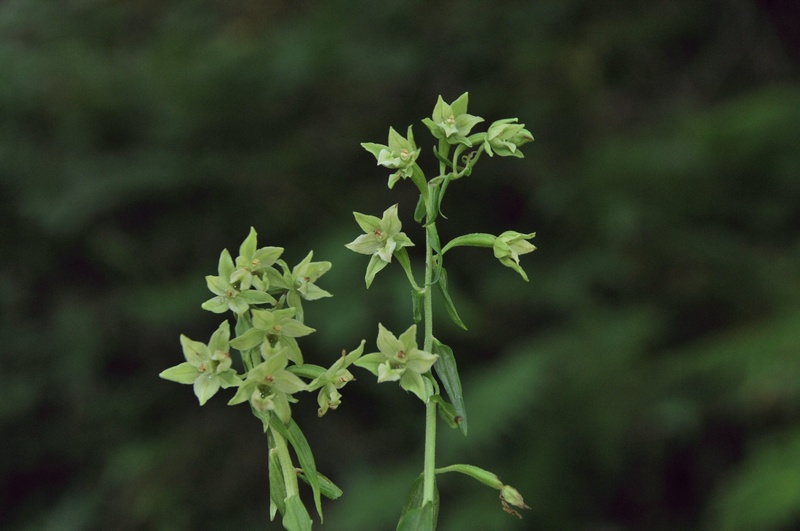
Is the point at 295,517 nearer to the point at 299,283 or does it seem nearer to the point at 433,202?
the point at 299,283

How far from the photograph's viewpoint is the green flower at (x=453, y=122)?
92cm

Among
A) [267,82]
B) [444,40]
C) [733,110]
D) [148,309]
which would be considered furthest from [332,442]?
[733,110]

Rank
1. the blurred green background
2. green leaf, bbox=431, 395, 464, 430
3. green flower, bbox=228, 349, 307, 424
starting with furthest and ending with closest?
1. the blurred green background
2. green leaf, bbox=431, 395, 464, 430
3. green flower, bbox=228, 349, 307, 424

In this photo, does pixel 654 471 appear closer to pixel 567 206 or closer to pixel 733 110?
pixel 567 206

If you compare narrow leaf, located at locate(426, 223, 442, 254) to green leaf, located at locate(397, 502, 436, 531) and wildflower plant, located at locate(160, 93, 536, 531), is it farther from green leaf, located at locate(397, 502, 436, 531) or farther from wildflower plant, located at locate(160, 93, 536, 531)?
green leaf, located at locate(397, 502, 436, 531)

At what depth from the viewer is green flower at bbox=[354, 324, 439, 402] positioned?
0.86 m

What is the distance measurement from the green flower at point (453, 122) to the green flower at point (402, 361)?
21cm

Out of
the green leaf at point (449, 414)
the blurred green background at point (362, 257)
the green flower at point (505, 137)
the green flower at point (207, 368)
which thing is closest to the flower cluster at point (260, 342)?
the green flower at point (207, 368)

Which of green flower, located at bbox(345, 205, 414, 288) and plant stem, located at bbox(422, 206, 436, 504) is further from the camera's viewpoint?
green flower, located at bbox(345, 205, 414, 288)

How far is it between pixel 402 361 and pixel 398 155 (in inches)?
8.5

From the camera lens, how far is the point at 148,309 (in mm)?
3549

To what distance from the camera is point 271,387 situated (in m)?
0.83

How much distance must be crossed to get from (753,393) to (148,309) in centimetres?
228

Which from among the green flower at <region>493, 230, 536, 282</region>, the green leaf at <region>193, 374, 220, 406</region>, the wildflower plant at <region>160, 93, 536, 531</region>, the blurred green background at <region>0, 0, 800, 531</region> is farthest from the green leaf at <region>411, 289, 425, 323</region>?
the blurred green background at <region>0, 0, 800, 531</region>
